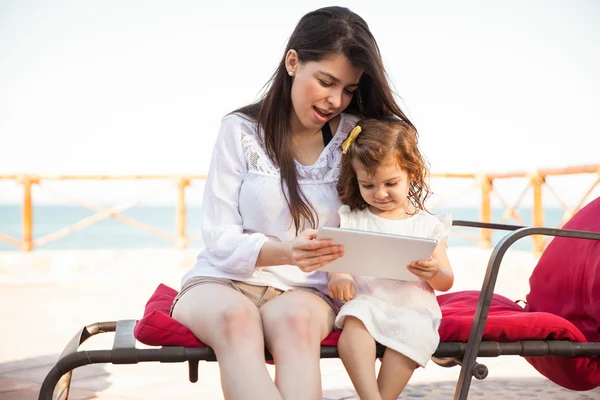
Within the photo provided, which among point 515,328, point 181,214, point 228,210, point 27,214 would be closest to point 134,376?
point 228,210

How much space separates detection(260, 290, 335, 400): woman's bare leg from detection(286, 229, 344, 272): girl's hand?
115 millimetres

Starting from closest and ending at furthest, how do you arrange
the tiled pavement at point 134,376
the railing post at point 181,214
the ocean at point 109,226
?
the tiled pavement at point 134,376 → the railing post at point 181,214 → the ocean at point 109,226

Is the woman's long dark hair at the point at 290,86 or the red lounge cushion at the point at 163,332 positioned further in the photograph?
the woman's long dark hair at the point at 290,86

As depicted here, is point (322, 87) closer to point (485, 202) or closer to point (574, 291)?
point (574, 291)

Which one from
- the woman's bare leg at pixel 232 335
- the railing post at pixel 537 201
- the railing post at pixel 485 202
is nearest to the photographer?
the woman's bare leg at pixel 232 335

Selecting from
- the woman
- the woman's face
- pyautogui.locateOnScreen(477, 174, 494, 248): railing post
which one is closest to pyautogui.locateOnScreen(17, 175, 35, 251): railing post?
pyautogui.locateOnScreen(477, 174, 494, 248): railing post

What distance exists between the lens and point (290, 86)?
225cm

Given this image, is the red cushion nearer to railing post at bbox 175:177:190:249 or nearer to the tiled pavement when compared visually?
the tiled pavement

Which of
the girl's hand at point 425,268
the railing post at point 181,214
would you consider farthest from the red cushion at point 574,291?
the railing post at point 181,214

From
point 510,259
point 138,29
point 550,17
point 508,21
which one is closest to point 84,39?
point 138,29

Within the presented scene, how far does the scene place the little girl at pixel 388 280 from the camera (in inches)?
71.4

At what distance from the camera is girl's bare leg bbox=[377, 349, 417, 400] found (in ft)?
6.03

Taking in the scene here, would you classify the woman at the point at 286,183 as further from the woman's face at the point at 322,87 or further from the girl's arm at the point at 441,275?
the girl's arm at the point at 441,275

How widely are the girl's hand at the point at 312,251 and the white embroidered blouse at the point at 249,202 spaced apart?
0.66 ft
